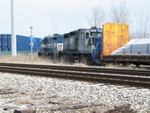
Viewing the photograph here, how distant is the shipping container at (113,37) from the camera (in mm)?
22203

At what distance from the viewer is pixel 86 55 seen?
23875 millimetres

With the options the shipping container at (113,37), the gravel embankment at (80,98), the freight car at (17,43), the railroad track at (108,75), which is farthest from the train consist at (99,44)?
the freight car at (17,43)

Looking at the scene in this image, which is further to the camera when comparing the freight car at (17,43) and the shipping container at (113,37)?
the freight car at (17,43)

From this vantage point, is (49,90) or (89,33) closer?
(49,90)

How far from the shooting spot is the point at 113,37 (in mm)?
22625

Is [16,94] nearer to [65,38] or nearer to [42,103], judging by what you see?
[42,103]

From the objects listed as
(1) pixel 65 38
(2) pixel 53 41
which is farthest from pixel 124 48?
(2) pixel 53 41

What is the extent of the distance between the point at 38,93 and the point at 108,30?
15110mm

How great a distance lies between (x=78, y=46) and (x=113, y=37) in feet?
13.3

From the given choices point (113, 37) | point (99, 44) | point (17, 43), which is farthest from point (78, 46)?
point (17, 43)

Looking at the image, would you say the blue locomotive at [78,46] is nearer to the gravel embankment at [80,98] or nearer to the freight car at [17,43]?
the gravel embankment at [80,98]

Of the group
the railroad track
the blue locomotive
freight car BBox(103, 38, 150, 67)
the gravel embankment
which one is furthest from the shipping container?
the gravel embankment

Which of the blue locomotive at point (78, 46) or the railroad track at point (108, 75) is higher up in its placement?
the blue locomotive at point (78, 46)

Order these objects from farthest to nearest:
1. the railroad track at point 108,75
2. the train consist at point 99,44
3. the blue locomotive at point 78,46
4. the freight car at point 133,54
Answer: the blue locomotive at point 78,46, the train consist at point 99,44, the freight car at point 133,54, the railroad track at point 108,75
